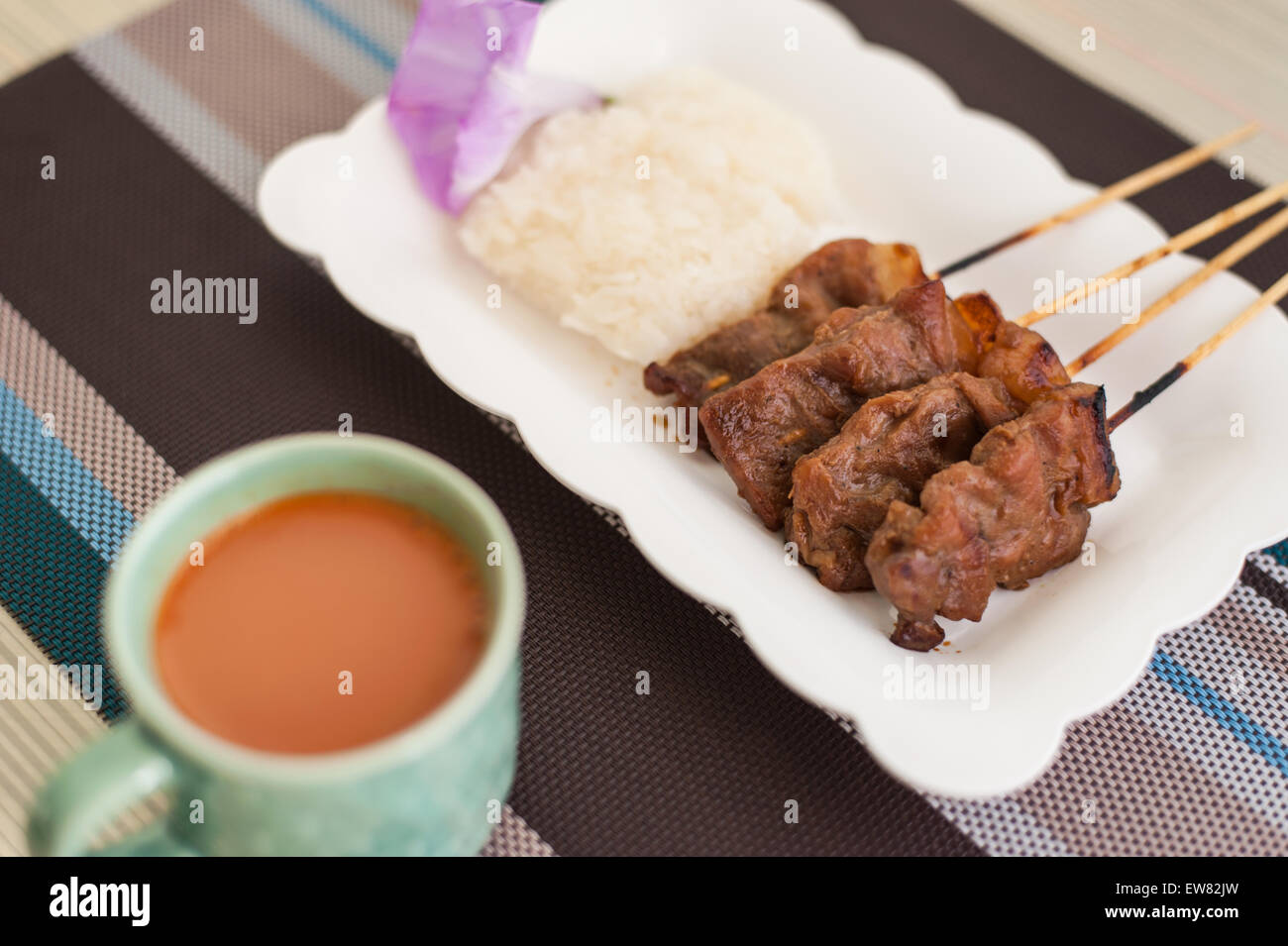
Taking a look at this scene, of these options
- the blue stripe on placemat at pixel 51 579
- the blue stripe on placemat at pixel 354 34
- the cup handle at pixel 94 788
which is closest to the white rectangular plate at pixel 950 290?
the blue stripe on placemat at pixel 354 34

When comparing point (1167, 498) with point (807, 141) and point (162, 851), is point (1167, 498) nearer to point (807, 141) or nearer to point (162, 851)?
point (807, 141)

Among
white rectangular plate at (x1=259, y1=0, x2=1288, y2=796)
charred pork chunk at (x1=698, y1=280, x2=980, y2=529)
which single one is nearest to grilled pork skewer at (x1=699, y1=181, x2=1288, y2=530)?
charred pork chunk at (x1=698, y1=280, x2=980, y2=529)

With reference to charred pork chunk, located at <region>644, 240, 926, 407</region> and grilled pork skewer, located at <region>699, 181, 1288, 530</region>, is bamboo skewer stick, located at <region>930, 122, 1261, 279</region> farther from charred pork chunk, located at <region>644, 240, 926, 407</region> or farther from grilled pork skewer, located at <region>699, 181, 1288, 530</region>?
grilled pork skewer, located at <region>699, 181, 1288, 530</region>

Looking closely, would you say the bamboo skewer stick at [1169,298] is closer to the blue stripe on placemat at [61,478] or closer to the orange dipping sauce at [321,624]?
the orange dipping sauce at [321,624]

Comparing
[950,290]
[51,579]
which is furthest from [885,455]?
[51,579]
